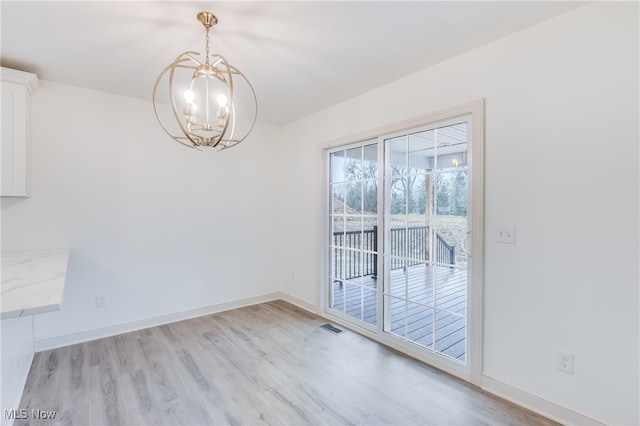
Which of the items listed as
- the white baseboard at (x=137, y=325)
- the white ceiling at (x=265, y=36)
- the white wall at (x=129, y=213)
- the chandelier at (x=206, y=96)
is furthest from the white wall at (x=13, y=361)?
the white ceiling at (x=265, y=36)

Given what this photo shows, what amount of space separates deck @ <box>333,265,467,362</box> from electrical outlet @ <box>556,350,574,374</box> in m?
0.66

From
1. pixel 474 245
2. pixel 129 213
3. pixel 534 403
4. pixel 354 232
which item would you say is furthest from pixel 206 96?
pixel 534 403

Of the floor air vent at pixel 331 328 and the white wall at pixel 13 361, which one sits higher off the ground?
the white wall at pixel 13 361

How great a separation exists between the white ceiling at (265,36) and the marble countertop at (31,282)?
1.63m

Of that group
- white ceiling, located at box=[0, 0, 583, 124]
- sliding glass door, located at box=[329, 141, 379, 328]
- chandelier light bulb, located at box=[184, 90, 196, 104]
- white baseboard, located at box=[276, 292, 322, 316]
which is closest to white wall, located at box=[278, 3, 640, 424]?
white ceiling, located at box=[0, 0, 583, 124]

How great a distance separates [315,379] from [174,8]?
276 centimetres

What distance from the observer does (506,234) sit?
213 centimetres

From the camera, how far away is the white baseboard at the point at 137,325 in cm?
A: 287

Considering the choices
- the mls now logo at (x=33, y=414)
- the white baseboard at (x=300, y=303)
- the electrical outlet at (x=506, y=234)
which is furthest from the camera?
the white baseboard at (x=300, y=303)

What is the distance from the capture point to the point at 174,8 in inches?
71.9

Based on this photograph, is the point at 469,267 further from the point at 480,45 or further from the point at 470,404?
the point at 480,45

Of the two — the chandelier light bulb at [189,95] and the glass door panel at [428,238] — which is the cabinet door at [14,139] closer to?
the chandelier light bulb at [189,95]

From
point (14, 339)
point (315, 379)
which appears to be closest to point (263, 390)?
point (315, 379)

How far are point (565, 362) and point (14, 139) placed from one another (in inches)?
174
